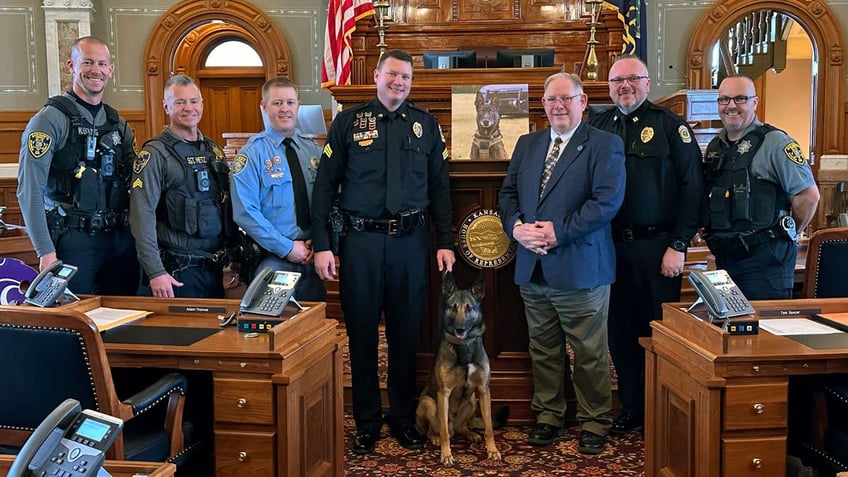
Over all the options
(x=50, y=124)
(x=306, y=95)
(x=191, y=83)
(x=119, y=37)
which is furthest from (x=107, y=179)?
(x=119, y=37)

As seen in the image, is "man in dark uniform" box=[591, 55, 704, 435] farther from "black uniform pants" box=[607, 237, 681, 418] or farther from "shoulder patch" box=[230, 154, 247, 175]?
"shoulder patch" box=[230, 154, 247, 175]

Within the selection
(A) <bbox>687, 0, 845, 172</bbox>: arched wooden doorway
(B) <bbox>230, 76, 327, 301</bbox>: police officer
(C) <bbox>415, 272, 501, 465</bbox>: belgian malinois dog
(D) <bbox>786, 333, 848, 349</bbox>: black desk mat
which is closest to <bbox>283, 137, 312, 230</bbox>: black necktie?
(B) <bbox>230, 76, 327, 301</bbox>: police officer

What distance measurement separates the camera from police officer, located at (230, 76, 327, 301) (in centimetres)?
320

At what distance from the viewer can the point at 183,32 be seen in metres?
9.95

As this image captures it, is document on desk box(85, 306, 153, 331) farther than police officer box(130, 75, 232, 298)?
No

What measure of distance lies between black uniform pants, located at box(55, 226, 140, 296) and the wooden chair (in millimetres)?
2948

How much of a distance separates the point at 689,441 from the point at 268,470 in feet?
4.16

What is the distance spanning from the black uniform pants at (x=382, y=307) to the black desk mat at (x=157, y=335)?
2.73 feet

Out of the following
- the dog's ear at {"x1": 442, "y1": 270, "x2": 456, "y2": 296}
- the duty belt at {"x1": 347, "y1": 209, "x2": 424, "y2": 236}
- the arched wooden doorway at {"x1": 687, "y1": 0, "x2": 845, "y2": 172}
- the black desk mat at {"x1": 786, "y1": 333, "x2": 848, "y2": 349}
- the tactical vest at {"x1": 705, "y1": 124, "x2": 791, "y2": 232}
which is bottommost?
the black desk mat at {"x1": 786, "y1": 333, "x2": 848, "y2": 349}

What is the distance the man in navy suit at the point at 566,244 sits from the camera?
3146 millimetres

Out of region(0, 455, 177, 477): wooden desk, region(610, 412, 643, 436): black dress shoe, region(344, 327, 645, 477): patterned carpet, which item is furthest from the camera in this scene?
region(610, 412, 643, 436): black dress shoe

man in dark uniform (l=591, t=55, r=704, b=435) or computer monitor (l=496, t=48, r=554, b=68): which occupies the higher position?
computer monitor (l=496, t=48, r=554, b=68)

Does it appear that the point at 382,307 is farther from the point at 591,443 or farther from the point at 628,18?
the point at 628,18

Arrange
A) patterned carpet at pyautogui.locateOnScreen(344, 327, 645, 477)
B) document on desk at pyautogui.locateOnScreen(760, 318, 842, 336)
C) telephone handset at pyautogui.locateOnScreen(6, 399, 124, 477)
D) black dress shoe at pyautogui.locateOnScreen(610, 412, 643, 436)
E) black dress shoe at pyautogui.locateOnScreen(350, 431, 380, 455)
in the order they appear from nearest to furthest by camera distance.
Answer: telephone handset at pyautogui.locateOnScreen(6, 399, 124, 477), document on desk at pyautogui.locateOnScreen(760, 318, 842, 336), patterned carpet at pyautogui.locateOnScreen(344, 327, 645, 477), black dress shoe at pyautogui.locateOnScreen(350, 431, 380, 455), black dress shoe at pyautogui.locateOnScreen(610, 412, 643, 436)
